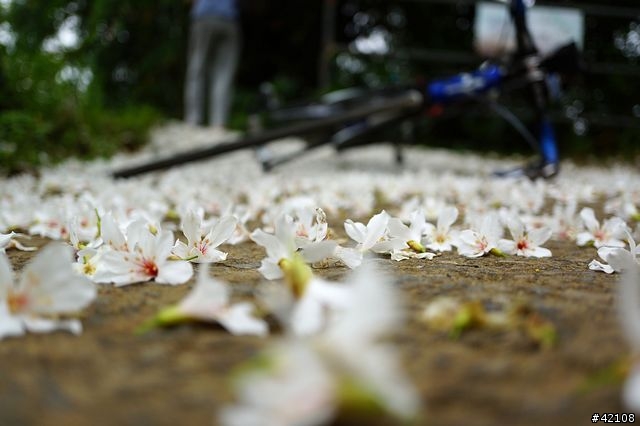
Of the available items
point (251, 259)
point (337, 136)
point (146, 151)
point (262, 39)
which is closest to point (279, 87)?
point (262, 39)

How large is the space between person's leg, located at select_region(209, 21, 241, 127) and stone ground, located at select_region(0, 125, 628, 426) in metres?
6.50

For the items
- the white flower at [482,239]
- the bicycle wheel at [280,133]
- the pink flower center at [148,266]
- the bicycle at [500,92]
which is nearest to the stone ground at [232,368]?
the pink flower center at [148,266]

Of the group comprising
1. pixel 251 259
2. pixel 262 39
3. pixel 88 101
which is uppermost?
pixel 262 39

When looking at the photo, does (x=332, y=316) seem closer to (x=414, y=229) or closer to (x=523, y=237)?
(x=414, y=229)

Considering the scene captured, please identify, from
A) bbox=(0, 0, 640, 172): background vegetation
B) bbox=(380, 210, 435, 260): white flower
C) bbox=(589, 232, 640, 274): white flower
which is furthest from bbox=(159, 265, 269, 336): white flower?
bbox=(0, 0, 640, 172): background vegetation

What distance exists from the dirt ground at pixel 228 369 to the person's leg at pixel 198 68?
6.50 m

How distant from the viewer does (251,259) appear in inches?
56.5

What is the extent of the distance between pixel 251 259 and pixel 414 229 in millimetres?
405

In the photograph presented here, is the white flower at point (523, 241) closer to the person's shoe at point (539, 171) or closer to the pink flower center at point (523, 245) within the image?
the pink flower center at point (523, 245)

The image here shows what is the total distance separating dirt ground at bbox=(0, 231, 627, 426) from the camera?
0.58 meters

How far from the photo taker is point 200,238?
1.22 metres

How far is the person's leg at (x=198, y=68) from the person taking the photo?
6.95 m

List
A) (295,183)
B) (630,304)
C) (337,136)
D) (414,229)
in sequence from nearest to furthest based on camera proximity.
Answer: (630,304) → (414,229) → (295,183) → (337,136)

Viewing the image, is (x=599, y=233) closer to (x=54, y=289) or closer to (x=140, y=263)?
(x=140, y=263)
